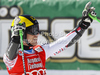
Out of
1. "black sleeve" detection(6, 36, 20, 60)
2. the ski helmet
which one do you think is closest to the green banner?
the ski helmet

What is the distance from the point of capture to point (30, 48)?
169 centimetres

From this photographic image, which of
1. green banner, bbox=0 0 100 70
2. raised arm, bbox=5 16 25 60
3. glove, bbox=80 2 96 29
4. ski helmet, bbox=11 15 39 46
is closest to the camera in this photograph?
raised arm, bbox=5 16 25 60

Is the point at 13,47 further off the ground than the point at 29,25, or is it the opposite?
the point at 29,25

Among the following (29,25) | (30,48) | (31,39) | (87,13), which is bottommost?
(30,48)

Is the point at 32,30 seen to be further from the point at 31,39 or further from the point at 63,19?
the point at 63,19

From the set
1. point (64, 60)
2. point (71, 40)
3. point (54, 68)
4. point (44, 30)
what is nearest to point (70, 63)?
point (64, 60)

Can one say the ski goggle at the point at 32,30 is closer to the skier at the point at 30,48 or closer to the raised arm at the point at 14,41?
the skier at the point at 30,48

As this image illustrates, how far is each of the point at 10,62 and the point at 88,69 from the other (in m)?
1.88

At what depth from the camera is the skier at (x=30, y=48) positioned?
1323 millimetres

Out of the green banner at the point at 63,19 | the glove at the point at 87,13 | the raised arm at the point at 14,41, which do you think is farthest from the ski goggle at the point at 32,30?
the green banner at the point at 63,19

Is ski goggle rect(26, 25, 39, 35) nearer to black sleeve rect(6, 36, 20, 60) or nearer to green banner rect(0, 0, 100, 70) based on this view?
black sleeve rect(6, 36, 20, 60)

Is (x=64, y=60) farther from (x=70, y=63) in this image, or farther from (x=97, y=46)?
(x=97, y=46)

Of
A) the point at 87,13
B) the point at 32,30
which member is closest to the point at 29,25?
the point at 32,30

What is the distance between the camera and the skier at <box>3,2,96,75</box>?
1.32 meters
